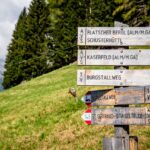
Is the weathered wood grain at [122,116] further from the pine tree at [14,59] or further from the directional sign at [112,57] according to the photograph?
the pine tree at [14,59]


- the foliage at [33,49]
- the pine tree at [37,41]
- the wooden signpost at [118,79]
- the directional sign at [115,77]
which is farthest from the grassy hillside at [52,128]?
the foliage at [33,49]

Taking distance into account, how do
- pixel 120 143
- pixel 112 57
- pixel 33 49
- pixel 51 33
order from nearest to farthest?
pixel 120 143
pixel 112 57
pixel 33 49
pixel 51 33

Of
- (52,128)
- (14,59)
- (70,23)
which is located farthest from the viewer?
(14,59)

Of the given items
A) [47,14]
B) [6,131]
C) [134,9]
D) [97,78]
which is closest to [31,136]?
[6,131]

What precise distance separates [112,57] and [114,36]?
415mm

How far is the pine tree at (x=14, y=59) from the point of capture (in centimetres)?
6962

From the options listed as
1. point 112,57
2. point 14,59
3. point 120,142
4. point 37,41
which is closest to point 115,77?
point 112,57

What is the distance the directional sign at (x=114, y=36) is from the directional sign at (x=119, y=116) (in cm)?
126

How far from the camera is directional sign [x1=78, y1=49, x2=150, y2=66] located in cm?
871

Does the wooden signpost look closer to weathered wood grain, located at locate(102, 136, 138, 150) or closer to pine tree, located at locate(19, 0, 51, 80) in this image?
weathered wood grain, located at locate(102, 136, 138, 150)

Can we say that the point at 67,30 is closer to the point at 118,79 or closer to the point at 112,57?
the point at 112,57

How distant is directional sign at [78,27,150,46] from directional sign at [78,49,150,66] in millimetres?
182

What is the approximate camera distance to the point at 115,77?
8.72 meters

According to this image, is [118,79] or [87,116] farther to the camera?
[87,116]
